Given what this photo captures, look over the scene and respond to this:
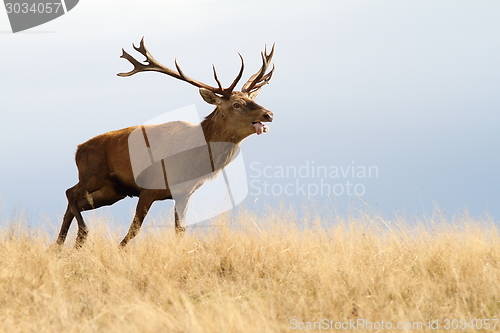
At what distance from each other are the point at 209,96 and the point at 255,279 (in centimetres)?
327

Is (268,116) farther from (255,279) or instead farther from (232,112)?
(255,279)

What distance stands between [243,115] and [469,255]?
11.8ft

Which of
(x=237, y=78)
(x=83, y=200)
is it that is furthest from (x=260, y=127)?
(x=83, y=200)

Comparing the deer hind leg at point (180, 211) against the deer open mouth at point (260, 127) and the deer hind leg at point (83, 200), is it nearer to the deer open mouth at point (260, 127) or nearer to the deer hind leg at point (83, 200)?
the deer hind leg at point (83, 200)

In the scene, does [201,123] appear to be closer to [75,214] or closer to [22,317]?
[75,214]

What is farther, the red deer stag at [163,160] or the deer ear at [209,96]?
the deer ear at [209,96]

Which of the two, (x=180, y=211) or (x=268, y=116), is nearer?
(x=268, y=116)

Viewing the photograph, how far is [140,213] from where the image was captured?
318 inches

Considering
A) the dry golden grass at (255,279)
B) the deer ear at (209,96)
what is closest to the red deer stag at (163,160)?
the deer ear at (209,96)

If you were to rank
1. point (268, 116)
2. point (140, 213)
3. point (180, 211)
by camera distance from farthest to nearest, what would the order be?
point (180, 211) < point (140, 213) < point (268, 116)

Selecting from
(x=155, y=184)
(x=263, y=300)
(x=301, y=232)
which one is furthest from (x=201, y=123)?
(x=263, y=300)

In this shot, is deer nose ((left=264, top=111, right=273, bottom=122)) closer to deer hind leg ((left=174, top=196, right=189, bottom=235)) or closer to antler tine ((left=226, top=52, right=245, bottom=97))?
antler tine ((left=226, top=52, right=245, bottom=97))

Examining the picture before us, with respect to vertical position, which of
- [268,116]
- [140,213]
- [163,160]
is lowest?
[140,213]

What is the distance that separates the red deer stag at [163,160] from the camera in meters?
8.21
